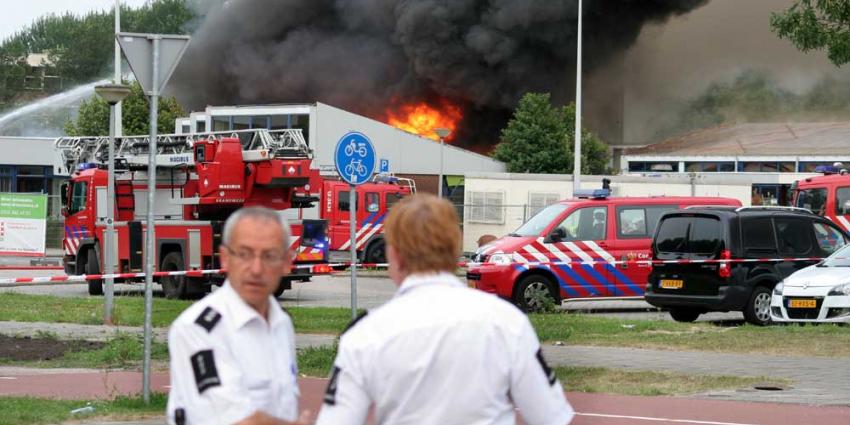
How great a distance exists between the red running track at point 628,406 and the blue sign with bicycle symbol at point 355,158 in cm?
254

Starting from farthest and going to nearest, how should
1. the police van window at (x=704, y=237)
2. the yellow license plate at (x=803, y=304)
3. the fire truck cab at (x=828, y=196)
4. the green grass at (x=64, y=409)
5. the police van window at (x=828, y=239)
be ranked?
1. the fire truck cab at (x=828, y=196)
2. the police van window at (x=828, y=239)
3. the police van window at (x=704, y=237)
4. the yellow license plate at (x=803, y=304)
5. the green grass at (x=64, y=409)

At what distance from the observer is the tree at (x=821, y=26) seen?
817 inches

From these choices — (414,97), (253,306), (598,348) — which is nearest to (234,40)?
(414,97)

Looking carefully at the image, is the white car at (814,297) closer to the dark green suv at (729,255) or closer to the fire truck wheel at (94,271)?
the dark green suv at (729,255)

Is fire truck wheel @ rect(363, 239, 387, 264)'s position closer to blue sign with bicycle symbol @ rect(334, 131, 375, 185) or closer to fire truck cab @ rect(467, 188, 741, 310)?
fire truck cab @ rect(467, 188, 741, 310)

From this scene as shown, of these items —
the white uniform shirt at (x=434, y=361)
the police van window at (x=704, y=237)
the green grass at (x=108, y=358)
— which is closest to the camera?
the white uniform shirt at (x=434, y=361)

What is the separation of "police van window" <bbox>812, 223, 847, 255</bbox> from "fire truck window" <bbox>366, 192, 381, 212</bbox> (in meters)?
14.3

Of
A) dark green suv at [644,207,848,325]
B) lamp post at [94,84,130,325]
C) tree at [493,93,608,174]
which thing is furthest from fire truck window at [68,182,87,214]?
tree at [493,93,608,174]

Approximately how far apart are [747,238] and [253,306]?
50.8 feet

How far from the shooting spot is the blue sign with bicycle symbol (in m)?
13.8

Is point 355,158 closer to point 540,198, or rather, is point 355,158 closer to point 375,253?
point 375,253

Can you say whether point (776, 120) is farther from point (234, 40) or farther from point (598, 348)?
point (598, 348)

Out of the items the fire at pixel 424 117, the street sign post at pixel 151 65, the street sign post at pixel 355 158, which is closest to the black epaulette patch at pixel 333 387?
the street sign post at pixel 151 65

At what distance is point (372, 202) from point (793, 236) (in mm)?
14532
